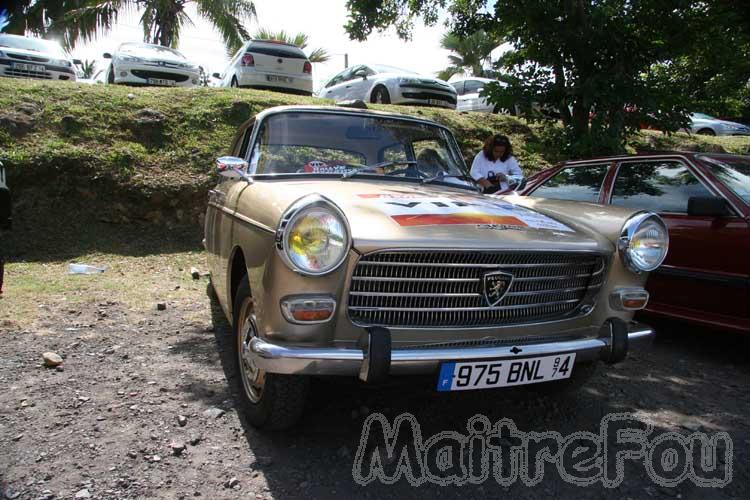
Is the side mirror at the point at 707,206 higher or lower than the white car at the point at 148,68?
lower

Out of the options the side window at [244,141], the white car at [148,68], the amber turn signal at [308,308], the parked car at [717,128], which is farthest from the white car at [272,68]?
the parked car at [717,128]

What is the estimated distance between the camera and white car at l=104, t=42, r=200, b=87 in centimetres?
1116

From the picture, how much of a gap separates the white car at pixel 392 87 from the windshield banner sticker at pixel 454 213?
8.84m

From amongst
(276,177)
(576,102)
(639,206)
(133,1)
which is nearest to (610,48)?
(576,102)

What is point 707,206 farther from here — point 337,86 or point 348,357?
point 337,86

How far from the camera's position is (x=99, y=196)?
688 centimetres

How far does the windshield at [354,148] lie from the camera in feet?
10.9

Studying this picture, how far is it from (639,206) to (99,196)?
6.00 meters

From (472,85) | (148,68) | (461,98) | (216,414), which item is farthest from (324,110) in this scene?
(472,85)

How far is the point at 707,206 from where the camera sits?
3672 mm

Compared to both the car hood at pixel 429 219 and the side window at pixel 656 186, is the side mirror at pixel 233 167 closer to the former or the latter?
the car hood at pixel 429 219

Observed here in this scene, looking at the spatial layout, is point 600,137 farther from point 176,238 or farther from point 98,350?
point 98,350

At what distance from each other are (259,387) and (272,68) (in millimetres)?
10390

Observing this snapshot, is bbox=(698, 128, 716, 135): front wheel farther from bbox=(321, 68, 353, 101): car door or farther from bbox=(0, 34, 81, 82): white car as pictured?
bbox=(0, 34, 81, 82): white car
